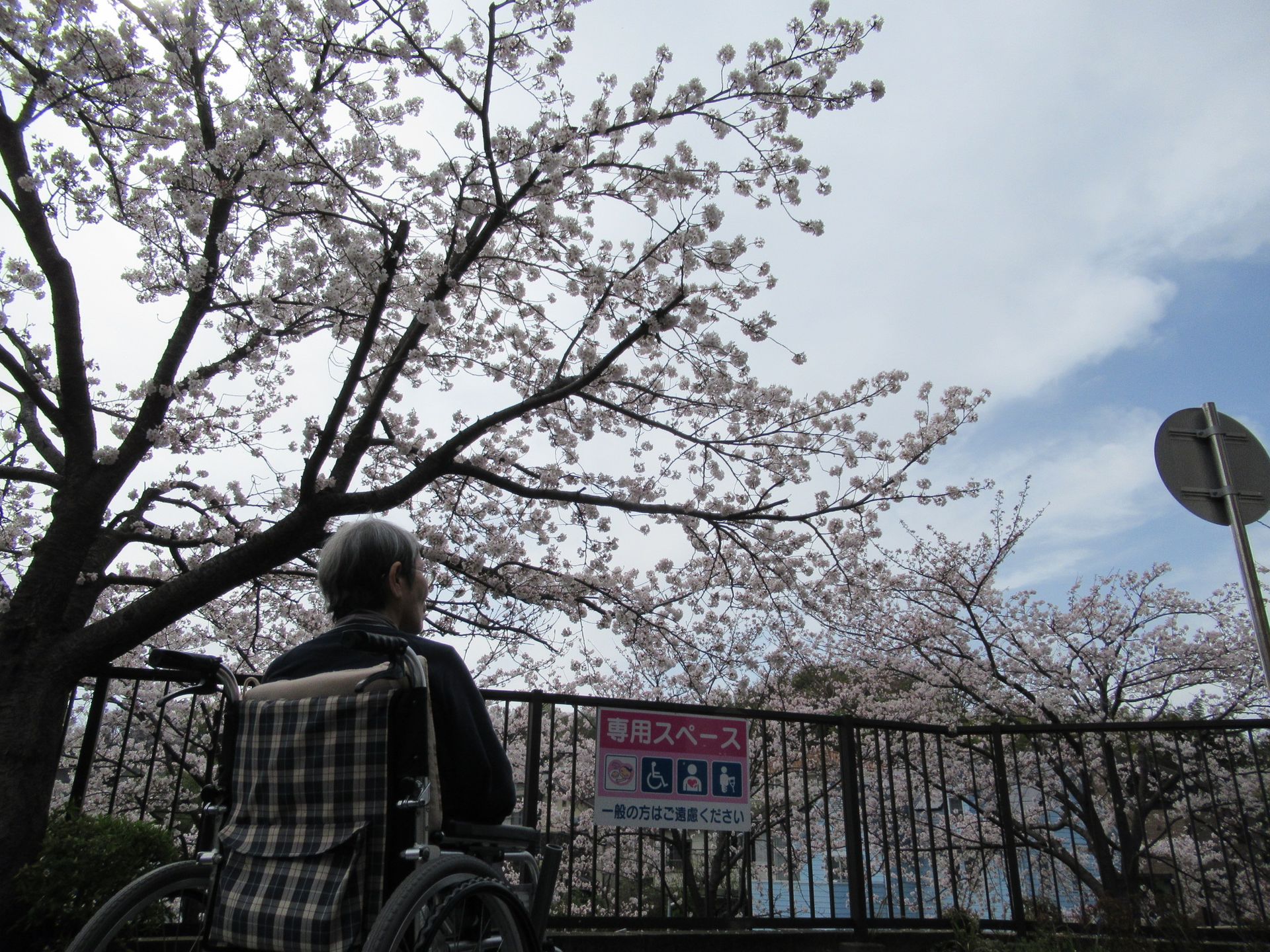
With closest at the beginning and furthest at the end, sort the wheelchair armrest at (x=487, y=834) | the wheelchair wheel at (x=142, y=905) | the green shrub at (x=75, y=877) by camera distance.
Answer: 1. the wheelchair wheel at (x=142, y=905)
2. the wheelchair armrest at (x=487, y=834)
3. the green shrub at (x=75, y=877)

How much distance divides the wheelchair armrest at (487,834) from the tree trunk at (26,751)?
3.02 meters

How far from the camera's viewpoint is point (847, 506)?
6.15 m

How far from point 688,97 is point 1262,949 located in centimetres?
546

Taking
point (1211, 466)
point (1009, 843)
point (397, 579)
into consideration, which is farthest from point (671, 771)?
point (1211, 466)

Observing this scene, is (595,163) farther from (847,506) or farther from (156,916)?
(156,916)

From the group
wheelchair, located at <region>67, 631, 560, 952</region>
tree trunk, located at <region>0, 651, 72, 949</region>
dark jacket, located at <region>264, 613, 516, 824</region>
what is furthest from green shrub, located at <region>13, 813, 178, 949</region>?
dark jacket, located at <region>264, 613, 516, 824</region>

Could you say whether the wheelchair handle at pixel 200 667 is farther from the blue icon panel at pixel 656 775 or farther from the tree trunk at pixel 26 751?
the tree trunk at pixel 26 751

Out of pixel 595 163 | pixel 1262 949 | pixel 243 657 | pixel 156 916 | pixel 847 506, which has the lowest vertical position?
pixel 1262 949

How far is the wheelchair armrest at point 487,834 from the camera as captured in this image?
164 centimetres

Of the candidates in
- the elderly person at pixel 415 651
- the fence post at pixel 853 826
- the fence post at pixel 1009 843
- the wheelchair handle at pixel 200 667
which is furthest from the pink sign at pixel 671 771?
the wheelchair handle at pixel 200 667

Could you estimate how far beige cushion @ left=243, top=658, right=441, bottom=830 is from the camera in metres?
1.55

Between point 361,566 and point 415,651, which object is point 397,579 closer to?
point 361,566

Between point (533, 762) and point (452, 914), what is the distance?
5.40 ft

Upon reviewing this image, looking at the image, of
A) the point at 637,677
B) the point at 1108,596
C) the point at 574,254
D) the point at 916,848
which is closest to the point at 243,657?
Result: the point at 637,677
